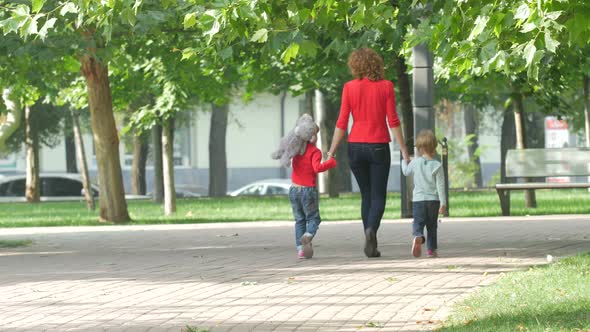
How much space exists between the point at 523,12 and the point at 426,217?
18.0ft

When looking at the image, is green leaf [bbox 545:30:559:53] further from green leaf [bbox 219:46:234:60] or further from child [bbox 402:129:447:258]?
child [bbox 402:129:447:258]

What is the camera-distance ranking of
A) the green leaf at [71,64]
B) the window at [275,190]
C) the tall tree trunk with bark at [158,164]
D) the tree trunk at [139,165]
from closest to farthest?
the green leaf at [71,64]
the tall tree trunk with bark at [158,164]
the tree trunk at [139,165]
the window at [275,190]

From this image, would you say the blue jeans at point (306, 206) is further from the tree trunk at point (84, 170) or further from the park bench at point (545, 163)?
the tree trunk at point (84, 170)

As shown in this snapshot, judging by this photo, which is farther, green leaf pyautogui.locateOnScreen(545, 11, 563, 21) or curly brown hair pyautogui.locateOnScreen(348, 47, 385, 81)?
curly brown hair pyautogui.locateOnScreen(348, 47, 385, 81)

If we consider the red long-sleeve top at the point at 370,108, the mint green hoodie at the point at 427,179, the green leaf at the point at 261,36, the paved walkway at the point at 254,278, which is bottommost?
the paved walkway at the point at 254,278

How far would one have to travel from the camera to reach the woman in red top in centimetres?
1272

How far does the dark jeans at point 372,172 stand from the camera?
12.7m

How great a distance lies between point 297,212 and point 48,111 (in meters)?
35.1

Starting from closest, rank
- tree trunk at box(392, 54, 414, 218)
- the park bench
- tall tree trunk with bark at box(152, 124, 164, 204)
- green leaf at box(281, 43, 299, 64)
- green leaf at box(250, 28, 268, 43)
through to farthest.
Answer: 1. green leaf at box(250, 28, 268, 43)
2. green leaf at box(281, 43, 299, 64)
3. the park bench
4. tree trunk at box(392, 54, 414, 218)
5. tall tree trunk with bark at box(152, 124, 164, 204)

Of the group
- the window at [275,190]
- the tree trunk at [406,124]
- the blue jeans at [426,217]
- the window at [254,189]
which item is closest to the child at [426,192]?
the blue jeans at [426,217]

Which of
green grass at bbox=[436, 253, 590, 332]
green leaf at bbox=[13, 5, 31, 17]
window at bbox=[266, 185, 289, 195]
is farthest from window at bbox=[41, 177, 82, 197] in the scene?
green grass at bbox=[436, 253, 590, 332]

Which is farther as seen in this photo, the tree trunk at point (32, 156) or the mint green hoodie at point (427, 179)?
the tree trunk at point (32, 156)

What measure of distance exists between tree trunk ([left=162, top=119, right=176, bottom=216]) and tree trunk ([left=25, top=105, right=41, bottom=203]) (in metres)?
14.0

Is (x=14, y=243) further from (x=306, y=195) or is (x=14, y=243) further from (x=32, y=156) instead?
(x=32, y=156)
